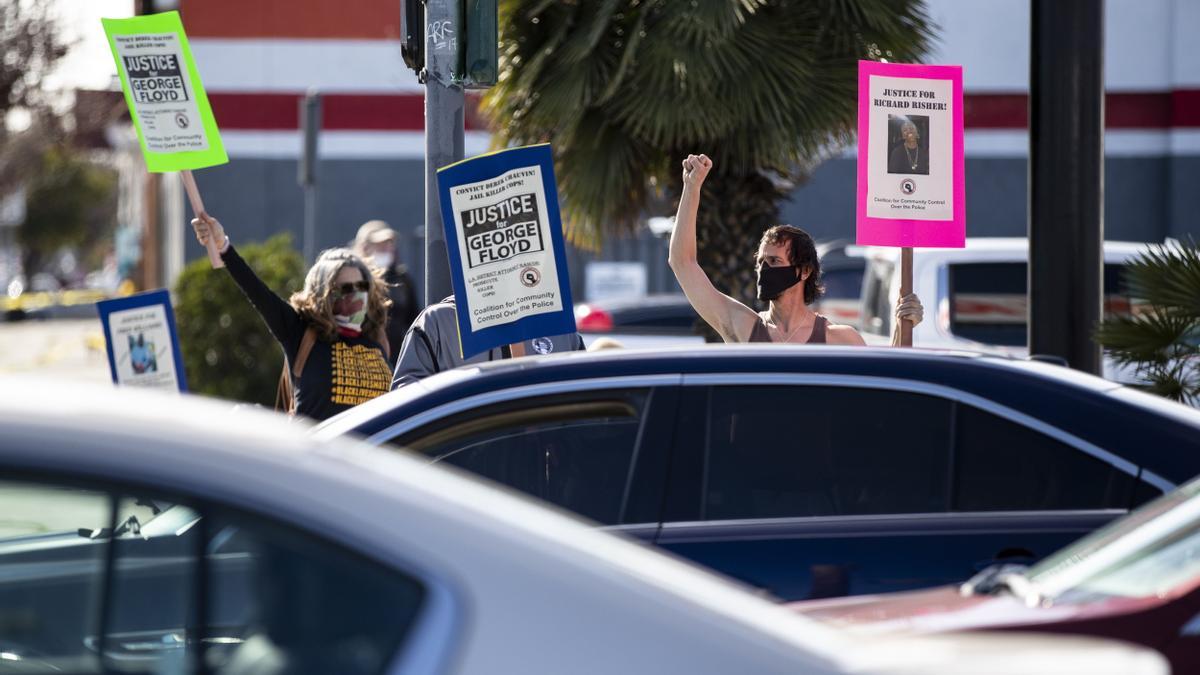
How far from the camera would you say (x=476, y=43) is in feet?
22.0

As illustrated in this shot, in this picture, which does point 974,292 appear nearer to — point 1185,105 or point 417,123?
point 1185,105

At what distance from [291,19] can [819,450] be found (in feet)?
56.5

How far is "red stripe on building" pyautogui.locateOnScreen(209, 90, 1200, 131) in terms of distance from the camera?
63.4ft

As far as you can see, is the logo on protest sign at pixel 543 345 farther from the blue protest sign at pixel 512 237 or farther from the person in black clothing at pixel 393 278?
the person in black clothing at pixel 393 278

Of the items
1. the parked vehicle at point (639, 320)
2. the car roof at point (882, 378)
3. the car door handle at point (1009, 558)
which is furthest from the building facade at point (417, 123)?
the car door handle at point (1009, 558)

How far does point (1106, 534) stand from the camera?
3283 millimetres

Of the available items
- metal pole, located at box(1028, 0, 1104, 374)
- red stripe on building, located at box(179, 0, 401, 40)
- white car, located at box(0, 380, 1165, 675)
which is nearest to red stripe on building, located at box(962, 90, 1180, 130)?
red stripe on building, located at box(179, 0, 401, 40)


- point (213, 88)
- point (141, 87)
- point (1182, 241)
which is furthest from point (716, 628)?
point (213, 88)

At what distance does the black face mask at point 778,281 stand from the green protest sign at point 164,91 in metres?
2.76

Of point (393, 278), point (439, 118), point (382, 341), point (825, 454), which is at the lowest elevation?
point (825, 454)

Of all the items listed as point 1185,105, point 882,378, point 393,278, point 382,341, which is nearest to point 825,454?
point 882,378

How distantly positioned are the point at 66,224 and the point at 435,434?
66761 mm

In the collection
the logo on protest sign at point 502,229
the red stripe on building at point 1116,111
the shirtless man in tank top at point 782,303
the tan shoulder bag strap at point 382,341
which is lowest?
the tan shoulder bag strap at point 382,341

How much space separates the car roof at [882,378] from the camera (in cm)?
388
